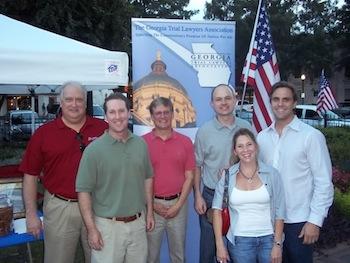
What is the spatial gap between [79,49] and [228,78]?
1.84 metres

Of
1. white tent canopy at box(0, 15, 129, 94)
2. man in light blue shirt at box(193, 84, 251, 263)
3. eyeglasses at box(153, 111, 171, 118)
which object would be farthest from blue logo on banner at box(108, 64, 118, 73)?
man in light blue shirt at box(193, 84, 251, 263)

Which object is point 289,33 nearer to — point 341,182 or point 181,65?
point 341,182

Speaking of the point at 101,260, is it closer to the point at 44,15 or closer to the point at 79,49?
the point at 79,49

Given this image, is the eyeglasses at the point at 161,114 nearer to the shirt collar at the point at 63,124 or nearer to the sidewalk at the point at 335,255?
the shirt collar at the point at 63,124

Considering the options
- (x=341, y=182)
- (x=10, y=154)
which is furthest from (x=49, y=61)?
(x=10, y=154)

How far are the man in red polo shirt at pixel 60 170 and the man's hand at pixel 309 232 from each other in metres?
1.77

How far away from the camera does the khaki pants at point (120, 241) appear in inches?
136

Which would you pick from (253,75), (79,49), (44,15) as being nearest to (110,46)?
(44,15)

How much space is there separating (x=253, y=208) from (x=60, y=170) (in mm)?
1571

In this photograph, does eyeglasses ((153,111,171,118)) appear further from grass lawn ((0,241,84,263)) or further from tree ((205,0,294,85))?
tree ((205,0,294,85))

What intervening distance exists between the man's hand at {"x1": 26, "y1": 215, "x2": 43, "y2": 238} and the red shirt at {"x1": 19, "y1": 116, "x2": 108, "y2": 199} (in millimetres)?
316

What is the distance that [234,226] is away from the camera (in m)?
3.46

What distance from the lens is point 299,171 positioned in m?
3.61

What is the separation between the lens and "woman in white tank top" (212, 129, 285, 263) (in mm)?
3404
